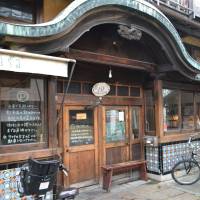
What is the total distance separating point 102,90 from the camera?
23.9 ft

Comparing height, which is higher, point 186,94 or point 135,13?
point 135,13

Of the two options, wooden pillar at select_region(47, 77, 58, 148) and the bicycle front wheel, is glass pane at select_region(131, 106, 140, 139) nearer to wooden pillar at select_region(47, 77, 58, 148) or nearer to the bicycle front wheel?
the bicycle front wheel

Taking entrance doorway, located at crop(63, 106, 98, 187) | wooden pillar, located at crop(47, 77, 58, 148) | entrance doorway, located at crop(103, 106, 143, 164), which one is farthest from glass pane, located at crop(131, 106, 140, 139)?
Answer: wooden pillar, located at crop(47, 77, 58, 148)

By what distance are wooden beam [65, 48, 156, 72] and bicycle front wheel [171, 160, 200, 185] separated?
286cm

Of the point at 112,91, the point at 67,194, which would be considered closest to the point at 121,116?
the point at 112,91

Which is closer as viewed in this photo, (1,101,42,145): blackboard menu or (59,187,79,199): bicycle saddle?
(59,187,79,199): bicycle saddle

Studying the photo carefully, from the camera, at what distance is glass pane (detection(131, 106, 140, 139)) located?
27.4 ft

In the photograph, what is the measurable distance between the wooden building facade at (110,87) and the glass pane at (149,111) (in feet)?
0.10

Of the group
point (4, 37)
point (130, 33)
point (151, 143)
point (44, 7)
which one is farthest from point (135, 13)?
point (151, 143)

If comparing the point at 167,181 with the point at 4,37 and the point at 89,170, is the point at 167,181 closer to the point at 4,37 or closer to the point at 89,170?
the point at 89,170

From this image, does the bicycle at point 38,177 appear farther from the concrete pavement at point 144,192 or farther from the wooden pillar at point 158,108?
the wooden pillar at point 158,108

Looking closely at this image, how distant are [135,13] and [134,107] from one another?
3.15m

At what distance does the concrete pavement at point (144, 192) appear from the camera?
6.60 meters

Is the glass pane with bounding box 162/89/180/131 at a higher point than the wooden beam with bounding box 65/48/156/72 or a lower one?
lower
